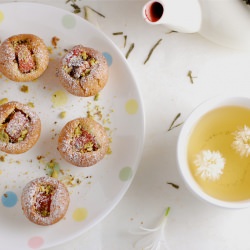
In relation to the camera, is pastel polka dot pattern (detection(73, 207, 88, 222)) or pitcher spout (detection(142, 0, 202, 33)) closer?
pitcher spout (detection(142, 0, 202, 33))

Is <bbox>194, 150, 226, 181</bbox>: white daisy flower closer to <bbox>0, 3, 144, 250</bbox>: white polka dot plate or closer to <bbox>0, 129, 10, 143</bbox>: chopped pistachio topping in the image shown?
<bbox>0, 3, 144, 250</bbox>: white polka dot plate

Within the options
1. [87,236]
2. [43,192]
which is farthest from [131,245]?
[43,192]

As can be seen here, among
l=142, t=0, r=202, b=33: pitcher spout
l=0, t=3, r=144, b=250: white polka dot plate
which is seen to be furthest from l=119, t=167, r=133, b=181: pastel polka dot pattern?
l=142, t=0, r=202, b=33: pitcher spout

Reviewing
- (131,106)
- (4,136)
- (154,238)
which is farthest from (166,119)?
(4,136)

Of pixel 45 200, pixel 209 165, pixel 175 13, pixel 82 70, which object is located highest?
pixel 175 13

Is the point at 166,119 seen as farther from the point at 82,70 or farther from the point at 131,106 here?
the point at 82,70

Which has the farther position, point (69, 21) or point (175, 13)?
point (69, 21)

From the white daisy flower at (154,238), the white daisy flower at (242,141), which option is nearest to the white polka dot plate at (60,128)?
A: the white daisy flower at (154,238)
